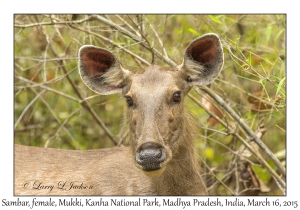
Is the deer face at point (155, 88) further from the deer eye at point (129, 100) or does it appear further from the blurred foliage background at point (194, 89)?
the blurred foliage background at point (194, 89)

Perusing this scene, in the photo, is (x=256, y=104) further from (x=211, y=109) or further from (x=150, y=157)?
(x=150, y=157)

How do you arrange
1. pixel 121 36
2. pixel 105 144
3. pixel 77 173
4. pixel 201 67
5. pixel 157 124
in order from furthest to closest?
pixel 105 144 → pixel 121 36 → pixel 77 173 → pixel 201 67 → pixel 157 124

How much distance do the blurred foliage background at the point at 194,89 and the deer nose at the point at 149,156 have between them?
5.52ft

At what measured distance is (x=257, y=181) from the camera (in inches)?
387

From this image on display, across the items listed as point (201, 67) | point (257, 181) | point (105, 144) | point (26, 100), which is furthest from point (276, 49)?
point (26, 100)

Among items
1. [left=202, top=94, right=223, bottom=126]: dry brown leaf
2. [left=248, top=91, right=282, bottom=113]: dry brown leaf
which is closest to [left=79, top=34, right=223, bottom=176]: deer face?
[left=202, top=94, right=223, bottom=126]: dry brown leaf

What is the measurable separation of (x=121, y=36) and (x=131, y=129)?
2.78 m

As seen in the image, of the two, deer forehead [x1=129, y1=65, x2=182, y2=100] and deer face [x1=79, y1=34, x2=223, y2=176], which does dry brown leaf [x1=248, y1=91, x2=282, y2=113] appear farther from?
deer forehead [x1=129, y1=65, x2=182, y2=100]

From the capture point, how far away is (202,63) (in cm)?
761

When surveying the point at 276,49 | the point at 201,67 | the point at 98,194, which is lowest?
the point at 98,194

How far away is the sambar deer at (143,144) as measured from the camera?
6.98 meters

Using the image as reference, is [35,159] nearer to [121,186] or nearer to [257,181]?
[121,186]

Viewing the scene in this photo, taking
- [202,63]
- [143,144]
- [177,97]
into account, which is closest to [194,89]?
[202,63]

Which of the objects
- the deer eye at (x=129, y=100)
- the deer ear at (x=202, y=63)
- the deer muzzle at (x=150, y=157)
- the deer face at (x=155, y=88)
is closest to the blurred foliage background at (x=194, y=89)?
the deer ear at (x=202, y=63)
